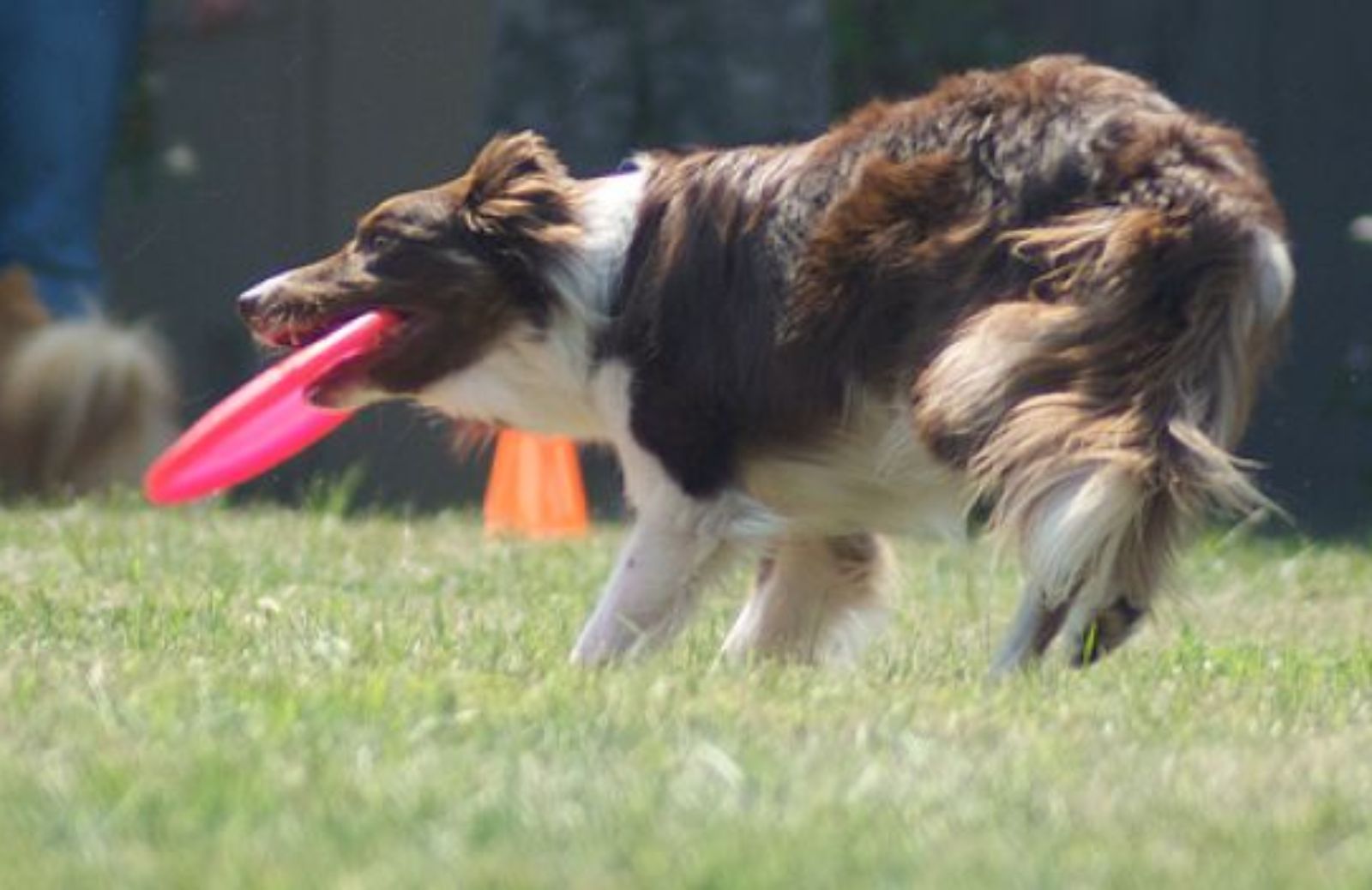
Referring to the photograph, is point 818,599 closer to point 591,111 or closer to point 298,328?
point 298,328

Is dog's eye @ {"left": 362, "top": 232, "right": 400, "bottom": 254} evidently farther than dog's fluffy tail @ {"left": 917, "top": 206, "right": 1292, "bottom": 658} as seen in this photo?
Yes

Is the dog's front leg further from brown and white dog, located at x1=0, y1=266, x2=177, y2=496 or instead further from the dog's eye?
brown and white dog, located at x1=0, y1=266, x2=177, y2=496

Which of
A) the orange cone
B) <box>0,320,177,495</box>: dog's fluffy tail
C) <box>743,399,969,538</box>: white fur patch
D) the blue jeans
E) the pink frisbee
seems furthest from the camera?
the blue jeans

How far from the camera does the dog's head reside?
6.20 metres

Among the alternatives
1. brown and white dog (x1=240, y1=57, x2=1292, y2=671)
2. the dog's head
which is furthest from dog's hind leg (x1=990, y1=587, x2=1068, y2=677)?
the dog's head

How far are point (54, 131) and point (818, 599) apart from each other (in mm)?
5355

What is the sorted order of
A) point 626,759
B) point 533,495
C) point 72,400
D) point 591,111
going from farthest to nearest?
1. point 591,111
2. point 72,400
3. point 533,495
4. point 626,759

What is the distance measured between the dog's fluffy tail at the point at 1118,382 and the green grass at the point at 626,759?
305 mm

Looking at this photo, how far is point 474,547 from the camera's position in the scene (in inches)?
347

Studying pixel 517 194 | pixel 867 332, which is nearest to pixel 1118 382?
pixel 867 332

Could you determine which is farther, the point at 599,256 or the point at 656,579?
the point at 599,256

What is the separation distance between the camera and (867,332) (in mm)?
5641

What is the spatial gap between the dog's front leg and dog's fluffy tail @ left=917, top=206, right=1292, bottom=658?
77 cm

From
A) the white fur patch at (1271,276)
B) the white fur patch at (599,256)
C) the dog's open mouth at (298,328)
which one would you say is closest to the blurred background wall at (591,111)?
the dog's open mouth at (298,328)
